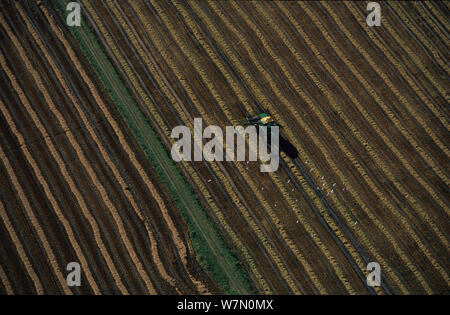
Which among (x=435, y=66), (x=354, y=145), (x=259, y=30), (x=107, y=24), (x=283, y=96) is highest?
(x=107, y=24)

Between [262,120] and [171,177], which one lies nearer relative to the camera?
[171,177]

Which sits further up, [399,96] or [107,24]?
[107,24]

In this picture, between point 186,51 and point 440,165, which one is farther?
point 186,51

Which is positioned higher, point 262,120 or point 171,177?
point 262,120

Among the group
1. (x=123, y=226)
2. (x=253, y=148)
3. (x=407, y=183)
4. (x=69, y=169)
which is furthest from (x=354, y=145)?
(x=69, y=169)

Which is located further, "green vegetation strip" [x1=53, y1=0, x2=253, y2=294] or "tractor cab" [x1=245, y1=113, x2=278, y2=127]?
"tractor cab" [x1=245, y1=113, x2=278, y2=127]

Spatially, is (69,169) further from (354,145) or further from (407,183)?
(407,183)

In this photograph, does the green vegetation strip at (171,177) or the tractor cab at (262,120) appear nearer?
the green vegetation strip at (171,177)
